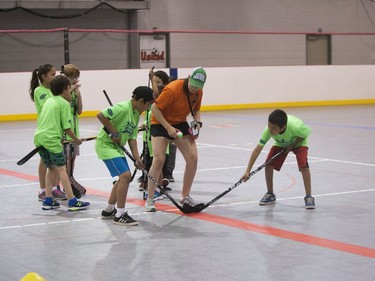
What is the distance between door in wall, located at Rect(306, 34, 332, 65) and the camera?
2862cm

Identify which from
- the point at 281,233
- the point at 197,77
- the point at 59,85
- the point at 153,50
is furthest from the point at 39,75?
the point at 153,50

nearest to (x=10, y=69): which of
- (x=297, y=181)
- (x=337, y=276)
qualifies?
(x=297, y=181)

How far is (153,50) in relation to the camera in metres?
25.9

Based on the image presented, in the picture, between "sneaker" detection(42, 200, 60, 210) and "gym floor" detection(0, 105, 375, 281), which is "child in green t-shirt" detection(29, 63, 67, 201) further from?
"sneaker" detection(42, 200, 60, 210)

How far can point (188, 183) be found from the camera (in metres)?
8.77

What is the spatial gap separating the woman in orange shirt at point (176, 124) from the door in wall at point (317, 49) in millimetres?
20450

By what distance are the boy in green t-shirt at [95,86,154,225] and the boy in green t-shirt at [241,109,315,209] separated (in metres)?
1.25

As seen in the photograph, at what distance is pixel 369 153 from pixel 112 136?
6311mm

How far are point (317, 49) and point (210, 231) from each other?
21858 mm

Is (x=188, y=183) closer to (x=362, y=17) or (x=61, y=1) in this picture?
(x=61, y=1)

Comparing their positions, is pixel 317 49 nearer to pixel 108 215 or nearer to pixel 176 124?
pixel 176 124

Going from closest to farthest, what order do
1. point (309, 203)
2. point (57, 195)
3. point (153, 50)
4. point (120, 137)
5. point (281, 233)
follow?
point (281, 233), point (120, 137), point (309, 203), point (57, 195), point (153, 50)

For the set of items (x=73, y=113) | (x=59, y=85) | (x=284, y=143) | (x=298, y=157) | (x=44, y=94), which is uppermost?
(x=59, y=85)

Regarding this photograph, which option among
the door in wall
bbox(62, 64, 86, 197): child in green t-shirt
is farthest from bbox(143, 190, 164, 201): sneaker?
the door in wall
